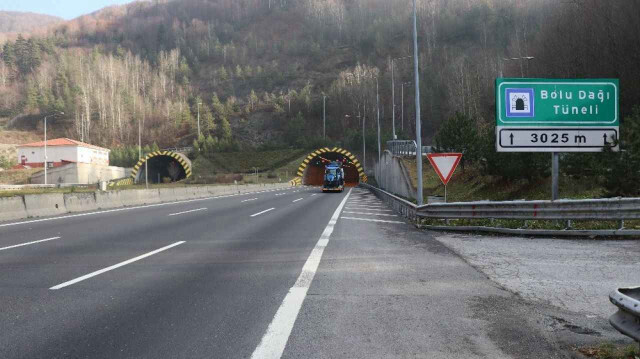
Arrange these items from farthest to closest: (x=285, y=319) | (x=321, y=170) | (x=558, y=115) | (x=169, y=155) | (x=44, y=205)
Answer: (x=321, y=170) → (x=169, y=155) → (x=44, y=205) → (x=558, y=115) → (x=285, y=319)

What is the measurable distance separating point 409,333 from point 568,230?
8.08m

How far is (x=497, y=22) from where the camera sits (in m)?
129

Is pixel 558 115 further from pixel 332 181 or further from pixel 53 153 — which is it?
pixel 53 153

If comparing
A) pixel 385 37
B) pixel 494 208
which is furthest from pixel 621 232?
pixel 385 37

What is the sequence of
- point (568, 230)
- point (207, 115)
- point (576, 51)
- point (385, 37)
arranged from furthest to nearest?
point (385, 37)
point (207, 115)
point (576, 51)
point (568, 230)

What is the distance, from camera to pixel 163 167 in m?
87.3

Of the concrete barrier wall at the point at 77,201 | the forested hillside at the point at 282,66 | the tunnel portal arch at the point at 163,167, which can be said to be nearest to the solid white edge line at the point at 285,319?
the concrete barrier wall at the point at 77,201

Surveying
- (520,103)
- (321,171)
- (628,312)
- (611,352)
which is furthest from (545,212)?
(321,171)

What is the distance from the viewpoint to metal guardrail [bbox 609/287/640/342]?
2818 mm

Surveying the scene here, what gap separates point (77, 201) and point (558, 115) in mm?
18314

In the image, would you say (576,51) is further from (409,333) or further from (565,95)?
(409,333)

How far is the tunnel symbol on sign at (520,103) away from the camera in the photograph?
40.6 feet

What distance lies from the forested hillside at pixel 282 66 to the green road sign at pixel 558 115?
27.6 meters

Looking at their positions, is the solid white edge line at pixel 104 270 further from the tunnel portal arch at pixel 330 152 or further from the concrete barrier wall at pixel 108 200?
the tunnel portal arch at pixel 330 152
